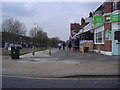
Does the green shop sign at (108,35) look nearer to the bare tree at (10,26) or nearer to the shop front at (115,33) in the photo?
the shop front at (115,33)

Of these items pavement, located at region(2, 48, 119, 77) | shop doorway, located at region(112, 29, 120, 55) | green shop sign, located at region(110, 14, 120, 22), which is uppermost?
green shop sign, located at region(110, 14, 120, 22)

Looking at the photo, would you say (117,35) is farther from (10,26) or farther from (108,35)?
(10,26)

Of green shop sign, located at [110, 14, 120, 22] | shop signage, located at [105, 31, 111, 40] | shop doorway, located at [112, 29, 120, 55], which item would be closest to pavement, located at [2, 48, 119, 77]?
shop doorway, located at [112, 29, 120, 55]

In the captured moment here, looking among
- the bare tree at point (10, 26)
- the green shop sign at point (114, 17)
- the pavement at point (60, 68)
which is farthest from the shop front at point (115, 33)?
the bare tree at point (10, 26)

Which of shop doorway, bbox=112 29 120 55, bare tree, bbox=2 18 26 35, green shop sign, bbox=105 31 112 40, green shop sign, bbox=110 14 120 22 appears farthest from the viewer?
bare tree, bbox=2 18 26 35

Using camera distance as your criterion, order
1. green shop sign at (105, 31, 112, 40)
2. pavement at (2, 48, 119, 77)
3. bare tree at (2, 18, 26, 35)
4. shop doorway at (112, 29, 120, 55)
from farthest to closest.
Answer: bare tree at (2, 18, 26, 35) < green shop sign at (105, 31, 112, 40) < shop doorway at (112, 29, 120, 55) < pavement at (2, 48, 119, 77)

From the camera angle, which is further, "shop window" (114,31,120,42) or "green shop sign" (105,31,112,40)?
"green shop sign" (105,31,112,40)

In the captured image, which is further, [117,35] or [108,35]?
[108,35]

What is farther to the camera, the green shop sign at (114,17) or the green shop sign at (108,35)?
the green shop sign at (108,35)

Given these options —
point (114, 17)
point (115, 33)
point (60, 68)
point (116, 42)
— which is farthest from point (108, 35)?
Answer: point (60, 68)

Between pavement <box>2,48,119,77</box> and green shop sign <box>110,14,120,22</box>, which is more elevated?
green shop sign <box>110,14,120,22</box>

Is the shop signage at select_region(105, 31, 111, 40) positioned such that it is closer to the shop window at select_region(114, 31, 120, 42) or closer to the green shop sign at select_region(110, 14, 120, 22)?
the shop window at select_region(114, 31, 120, 42)

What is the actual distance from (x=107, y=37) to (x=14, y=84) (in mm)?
11949

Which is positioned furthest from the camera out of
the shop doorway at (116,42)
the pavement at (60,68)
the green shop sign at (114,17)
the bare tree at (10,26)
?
the bare tree at (10,26)
